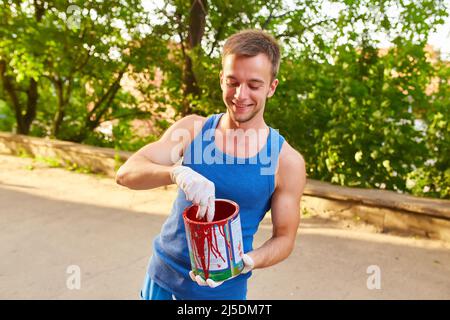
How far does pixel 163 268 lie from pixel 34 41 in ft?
22.5

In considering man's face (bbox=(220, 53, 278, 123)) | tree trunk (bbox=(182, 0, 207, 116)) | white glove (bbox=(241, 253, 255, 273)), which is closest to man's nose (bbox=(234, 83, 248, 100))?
man's face (bbox=(220, 53, 278, 123))

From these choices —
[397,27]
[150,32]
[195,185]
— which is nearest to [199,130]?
[195,185]

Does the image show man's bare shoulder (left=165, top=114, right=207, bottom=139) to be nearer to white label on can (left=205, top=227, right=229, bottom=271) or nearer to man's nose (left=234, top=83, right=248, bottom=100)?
man's nose (left=234, top=83, right=248, bottom=100)

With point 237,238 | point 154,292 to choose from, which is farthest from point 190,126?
point 154,292

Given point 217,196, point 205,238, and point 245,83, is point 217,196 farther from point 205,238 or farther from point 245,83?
point 245,83

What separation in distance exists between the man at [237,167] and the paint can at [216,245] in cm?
→ 5

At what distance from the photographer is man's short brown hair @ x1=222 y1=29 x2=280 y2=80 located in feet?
5.47

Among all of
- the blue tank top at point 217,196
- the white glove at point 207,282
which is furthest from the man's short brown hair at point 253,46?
the white glove at point 207,282

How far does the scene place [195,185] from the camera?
1493mm

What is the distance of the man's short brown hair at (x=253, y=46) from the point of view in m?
1.67

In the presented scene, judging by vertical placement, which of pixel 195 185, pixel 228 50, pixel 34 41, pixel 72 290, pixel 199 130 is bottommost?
pixel 72 290

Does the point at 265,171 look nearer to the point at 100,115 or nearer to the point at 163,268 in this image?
the point at 163,268

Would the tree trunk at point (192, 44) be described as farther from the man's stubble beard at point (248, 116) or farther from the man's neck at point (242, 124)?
the man's stubble beard at point (248, 116)

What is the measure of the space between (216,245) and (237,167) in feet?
1.15
